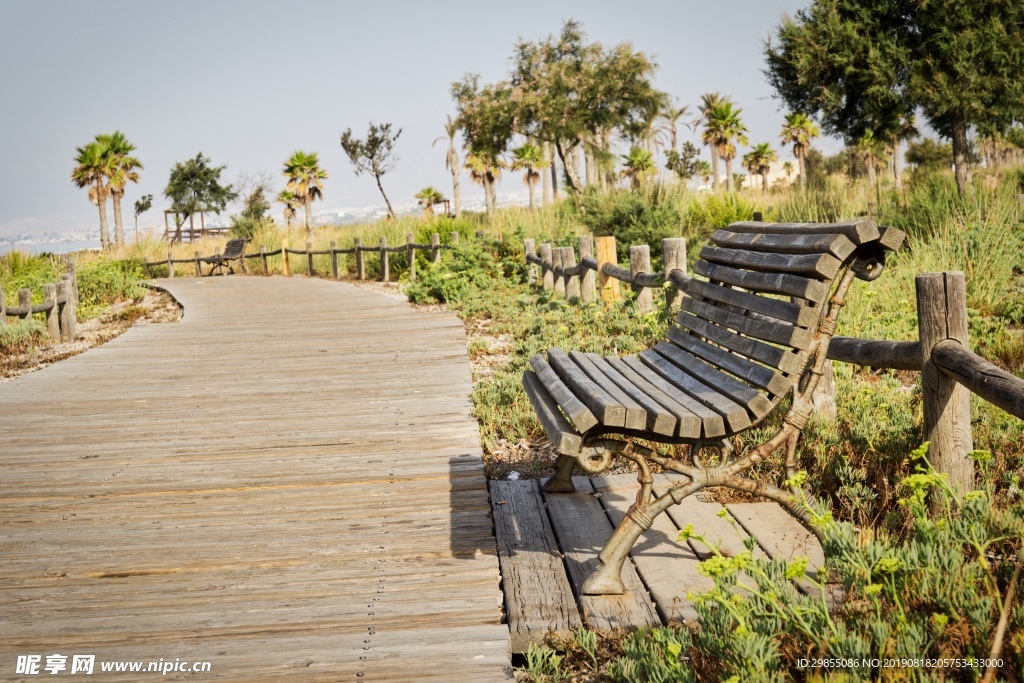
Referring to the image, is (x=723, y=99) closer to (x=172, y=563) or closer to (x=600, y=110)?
(x=600, y=110)

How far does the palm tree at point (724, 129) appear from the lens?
5534cm

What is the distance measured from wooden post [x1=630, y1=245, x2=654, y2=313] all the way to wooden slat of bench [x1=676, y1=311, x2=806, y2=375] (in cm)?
404

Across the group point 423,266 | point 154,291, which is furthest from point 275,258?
point 423,266

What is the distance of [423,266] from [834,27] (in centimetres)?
995

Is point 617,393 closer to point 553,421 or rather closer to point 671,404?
point 671,404

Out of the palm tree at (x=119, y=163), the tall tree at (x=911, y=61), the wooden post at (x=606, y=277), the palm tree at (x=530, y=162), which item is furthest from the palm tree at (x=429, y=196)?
the wooden post at (x=606, y=277)

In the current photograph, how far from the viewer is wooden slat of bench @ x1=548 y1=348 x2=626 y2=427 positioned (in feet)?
8.36

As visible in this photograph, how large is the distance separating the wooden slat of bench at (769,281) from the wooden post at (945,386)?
0.52 meters

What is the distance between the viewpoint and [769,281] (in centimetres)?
314

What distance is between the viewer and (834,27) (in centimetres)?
1755

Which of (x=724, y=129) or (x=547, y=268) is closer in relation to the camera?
(x=547, y=268)

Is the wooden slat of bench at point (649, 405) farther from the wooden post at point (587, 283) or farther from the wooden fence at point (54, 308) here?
the wooden fence at point (54, 308)

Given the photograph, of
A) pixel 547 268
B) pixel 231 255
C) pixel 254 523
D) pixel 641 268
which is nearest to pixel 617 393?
pixel 254 523

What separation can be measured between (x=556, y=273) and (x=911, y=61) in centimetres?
1122
